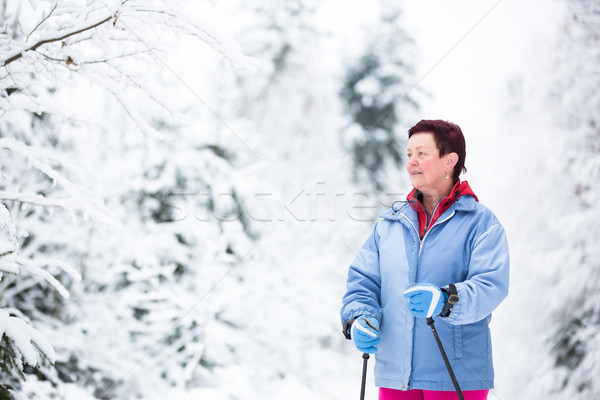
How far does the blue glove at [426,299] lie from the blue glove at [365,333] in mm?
201

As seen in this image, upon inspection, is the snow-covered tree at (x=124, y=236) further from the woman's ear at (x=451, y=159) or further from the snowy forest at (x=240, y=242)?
the woman's ear at (x=451, y=159)

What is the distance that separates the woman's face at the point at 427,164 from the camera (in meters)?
1.71

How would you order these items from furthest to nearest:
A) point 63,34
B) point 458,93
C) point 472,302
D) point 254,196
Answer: point 458,93
point 254,196
point 63,34
point 472,302

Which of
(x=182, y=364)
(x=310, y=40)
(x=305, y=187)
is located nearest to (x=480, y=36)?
(x=310, y=40)

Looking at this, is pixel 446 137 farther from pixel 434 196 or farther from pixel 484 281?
pixel 484 281

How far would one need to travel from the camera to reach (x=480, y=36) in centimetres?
1040

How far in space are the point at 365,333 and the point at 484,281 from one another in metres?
0.48

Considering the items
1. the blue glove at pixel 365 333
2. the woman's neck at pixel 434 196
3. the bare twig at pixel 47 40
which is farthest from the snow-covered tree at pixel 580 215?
the bare twig at pixel 47 40

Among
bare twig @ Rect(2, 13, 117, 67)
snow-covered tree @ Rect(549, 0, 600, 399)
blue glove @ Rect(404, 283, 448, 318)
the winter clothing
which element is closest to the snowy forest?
snow-covered tree @ Rect(549, 0, 600, 399)

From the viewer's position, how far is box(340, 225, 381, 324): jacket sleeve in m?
1.69

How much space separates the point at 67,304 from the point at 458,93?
1073cm

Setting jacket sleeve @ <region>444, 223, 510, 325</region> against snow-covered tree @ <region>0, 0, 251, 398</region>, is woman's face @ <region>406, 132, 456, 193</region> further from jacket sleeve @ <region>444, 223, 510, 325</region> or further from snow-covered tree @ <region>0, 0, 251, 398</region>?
snow-covered tree @ <region>0, 0, 251, 398</region>

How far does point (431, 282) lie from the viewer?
1613 millimetres

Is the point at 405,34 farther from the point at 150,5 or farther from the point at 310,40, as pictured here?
the point at 150,5
